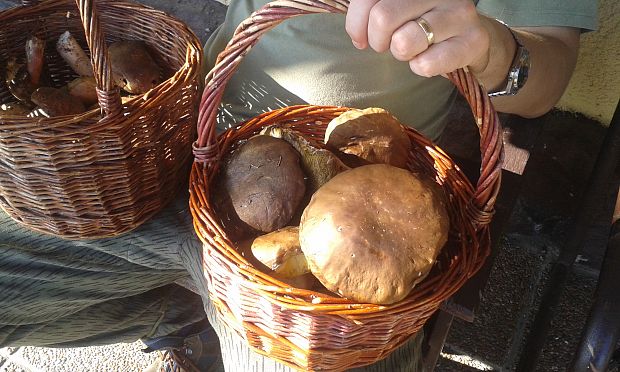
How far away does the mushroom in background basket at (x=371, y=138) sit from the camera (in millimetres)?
939

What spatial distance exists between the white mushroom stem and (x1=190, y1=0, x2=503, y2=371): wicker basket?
45 cm

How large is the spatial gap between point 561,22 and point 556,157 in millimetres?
751

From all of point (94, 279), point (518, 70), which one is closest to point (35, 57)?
point (94, 279)

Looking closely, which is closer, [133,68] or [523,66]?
[523,66]

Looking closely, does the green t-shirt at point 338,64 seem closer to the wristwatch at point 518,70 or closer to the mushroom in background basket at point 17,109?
the wristwatch at point 518,70

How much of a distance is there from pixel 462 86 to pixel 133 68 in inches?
27.3

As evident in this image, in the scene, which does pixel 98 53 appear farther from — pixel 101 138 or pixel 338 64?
pixel 338 64

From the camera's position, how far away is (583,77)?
5.81 feet

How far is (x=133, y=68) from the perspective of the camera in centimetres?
111

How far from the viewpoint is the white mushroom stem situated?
1.17 metres

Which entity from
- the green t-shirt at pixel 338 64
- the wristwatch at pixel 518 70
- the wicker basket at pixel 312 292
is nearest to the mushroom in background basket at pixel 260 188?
the wicker basket at pixel 312 292

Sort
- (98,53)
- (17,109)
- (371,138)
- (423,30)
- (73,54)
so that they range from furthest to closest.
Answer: (73,54), (17,109), (371,138), (98,53), (423,30)

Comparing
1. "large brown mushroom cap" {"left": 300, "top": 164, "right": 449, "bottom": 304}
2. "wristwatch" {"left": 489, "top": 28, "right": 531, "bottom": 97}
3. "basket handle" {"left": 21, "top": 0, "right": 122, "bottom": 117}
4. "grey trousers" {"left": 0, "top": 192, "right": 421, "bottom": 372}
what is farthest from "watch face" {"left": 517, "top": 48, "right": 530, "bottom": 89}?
"basket handle" {"left": 21, "top": 0, "right": 122, "bottom": 117}

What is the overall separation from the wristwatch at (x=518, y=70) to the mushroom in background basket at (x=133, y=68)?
28.3 inches
